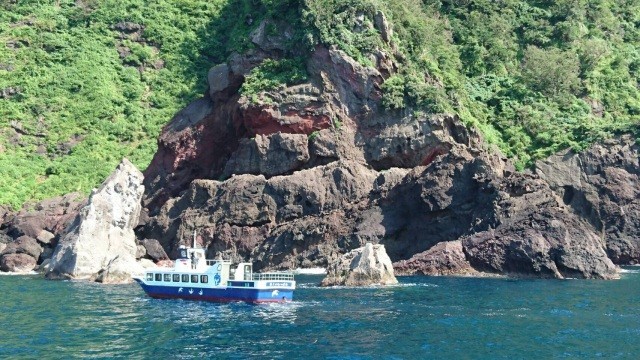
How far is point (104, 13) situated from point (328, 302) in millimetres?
87738

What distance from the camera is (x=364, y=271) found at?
6744 centimetres

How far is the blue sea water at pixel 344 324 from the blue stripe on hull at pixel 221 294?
36.7 inches

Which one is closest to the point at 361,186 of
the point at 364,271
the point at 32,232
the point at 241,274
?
the point at 364,271

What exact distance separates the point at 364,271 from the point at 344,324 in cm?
1977

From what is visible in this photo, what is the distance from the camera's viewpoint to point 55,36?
416 feet

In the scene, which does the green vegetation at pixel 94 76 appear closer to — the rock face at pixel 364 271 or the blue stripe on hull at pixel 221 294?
the rock face at pixel 364 271

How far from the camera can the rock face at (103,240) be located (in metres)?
74.7

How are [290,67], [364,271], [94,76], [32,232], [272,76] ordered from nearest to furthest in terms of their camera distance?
[364,271] → [32,232] → [272,76] → [290,67] → [94,76]

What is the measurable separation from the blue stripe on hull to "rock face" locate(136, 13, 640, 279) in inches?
784

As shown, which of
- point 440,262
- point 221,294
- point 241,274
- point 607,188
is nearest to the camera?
point 221,294

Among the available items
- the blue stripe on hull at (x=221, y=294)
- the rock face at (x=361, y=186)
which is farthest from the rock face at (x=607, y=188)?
the blue stripe on hull at (x=221, y=294)

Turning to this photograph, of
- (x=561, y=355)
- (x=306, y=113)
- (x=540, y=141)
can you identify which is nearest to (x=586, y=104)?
(x=540, y=141)

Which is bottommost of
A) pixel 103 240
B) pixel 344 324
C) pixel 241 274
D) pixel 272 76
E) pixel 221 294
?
pixel 344 324

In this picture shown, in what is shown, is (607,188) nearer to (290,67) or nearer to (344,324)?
(290,67)
